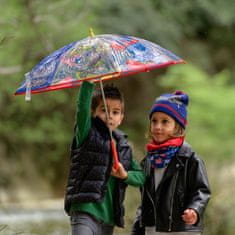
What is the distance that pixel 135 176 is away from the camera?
469 cm

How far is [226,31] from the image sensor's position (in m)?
25.1

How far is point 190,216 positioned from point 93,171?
606mm

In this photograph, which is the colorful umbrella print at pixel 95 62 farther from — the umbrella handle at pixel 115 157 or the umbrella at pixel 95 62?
the umbrella handle at pixel 115 157

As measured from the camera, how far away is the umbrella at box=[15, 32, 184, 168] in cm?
443

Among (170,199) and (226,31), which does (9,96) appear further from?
(170,199)

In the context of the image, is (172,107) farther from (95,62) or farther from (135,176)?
(95,62)

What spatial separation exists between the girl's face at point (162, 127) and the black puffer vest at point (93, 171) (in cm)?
30

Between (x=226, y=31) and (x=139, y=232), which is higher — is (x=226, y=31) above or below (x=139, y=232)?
above

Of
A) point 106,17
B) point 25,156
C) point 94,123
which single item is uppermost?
point 106,17

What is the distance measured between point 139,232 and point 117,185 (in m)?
0.37

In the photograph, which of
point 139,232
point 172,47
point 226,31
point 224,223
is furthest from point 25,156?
point 139,232

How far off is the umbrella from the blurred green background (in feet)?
9.64

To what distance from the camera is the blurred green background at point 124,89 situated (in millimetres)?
11828

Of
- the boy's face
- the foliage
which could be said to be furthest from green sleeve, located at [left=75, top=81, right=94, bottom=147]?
the foliage
